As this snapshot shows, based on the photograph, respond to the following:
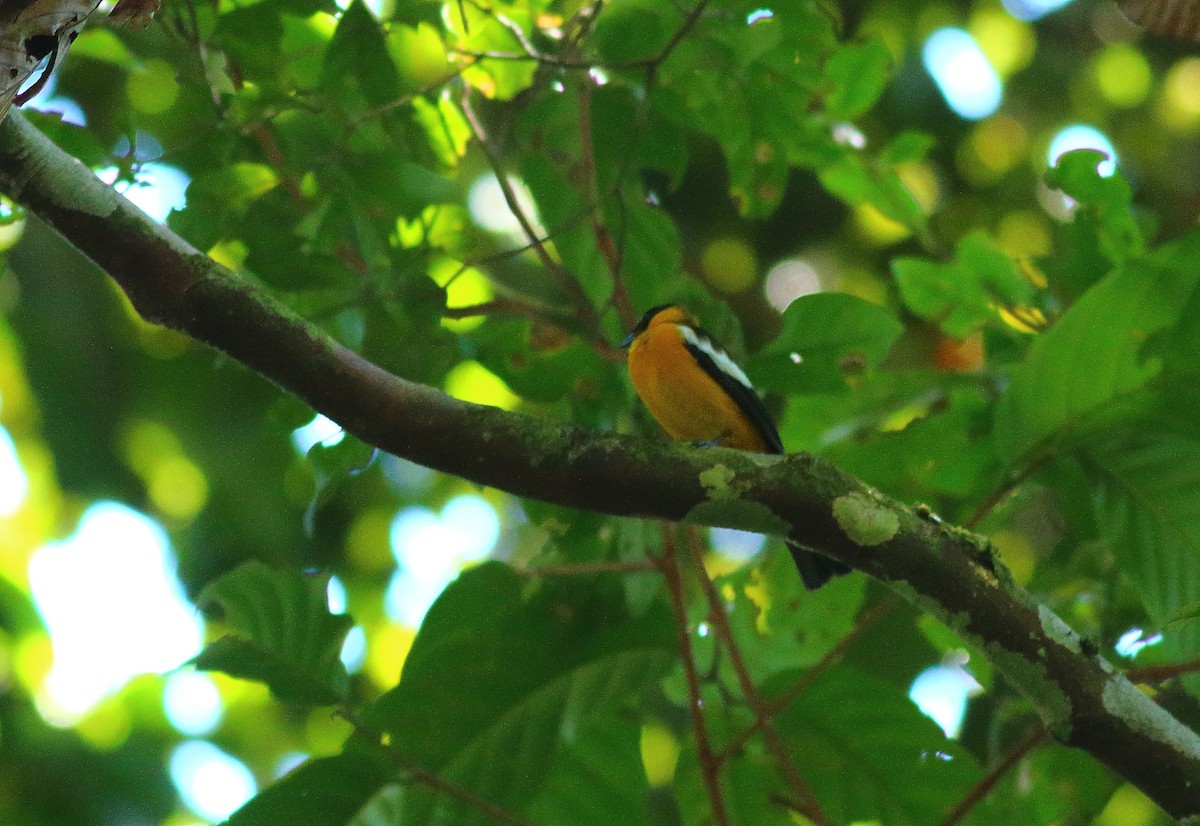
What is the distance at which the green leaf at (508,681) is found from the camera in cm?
302

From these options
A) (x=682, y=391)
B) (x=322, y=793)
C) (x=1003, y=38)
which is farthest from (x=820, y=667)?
(x=1003, y=38)

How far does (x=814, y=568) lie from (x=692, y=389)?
914mm

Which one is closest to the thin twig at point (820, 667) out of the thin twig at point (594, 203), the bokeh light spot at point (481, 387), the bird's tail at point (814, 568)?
the bird's tail at point (814, 568)

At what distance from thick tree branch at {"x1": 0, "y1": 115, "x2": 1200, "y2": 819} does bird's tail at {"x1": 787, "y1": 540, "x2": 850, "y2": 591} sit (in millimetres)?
1428

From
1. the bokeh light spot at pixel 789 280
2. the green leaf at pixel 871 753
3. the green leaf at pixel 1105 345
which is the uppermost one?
the bokeh light spot at pixel 789 280

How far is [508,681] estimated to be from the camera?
3162 millimetres

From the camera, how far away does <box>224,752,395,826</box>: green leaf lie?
276 cm

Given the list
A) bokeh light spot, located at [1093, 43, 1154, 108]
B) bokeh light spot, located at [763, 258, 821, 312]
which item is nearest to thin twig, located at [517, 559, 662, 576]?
bokeh light spot, located at [763, 258, 821, 312]

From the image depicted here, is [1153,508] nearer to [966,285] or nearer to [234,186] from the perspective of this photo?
[966,285]

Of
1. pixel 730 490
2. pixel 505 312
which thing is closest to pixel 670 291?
pixel 505 312

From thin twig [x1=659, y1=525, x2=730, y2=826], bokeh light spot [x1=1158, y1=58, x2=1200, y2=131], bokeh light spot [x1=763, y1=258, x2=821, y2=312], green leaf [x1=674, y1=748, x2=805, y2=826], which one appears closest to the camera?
thin twig [x1=659, y1=525, x2=730, y2=826]

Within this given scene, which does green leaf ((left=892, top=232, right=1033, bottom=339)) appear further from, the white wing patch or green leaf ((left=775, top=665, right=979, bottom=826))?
green leaf ((left=775, top=665, right=979, bottom=826))

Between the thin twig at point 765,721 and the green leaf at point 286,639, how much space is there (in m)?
1.02

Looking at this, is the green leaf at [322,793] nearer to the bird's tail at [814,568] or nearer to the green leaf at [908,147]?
the bird's tail at [814,568]
